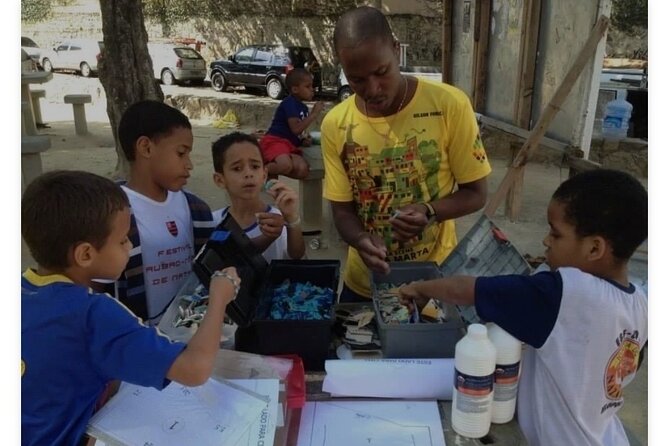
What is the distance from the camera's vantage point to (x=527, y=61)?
552 centimetres

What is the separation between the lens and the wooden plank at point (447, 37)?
7188 mm

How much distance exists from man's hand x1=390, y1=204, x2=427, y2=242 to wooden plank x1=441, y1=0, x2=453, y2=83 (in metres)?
5.84

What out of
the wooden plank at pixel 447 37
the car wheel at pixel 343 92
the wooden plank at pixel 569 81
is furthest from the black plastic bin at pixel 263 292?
the car wheel at pixel 343 92

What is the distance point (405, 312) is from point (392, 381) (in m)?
0.25

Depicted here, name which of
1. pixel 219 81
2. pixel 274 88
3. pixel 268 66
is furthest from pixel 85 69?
pixel 274 88

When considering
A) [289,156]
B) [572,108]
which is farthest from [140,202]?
[572,108]

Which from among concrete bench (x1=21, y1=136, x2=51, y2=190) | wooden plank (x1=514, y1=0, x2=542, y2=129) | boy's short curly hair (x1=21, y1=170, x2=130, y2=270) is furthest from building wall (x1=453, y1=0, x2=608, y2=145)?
concrete bench (x1=21, y1=136, x2=51, y2=190)

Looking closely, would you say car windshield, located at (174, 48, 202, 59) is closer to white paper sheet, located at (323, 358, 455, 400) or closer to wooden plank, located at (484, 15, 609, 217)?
wooden plank, located at (484, 15, 609, 217)

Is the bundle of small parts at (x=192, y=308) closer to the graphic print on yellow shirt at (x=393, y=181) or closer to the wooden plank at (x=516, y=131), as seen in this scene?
the graphic print on yellow shirt at (x=393, y=181)

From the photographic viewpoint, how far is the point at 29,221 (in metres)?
1.35

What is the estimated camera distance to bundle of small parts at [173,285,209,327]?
1.72 meters

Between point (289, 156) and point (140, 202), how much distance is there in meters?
3.48

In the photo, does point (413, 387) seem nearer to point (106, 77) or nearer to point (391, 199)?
point (391, 199)

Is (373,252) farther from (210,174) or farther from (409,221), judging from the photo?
(210,174)
